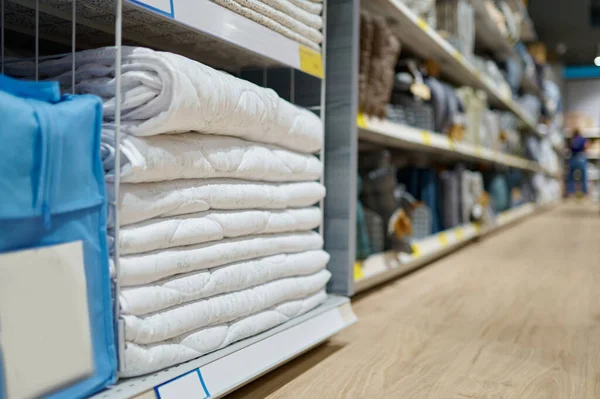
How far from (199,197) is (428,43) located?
2070 mm

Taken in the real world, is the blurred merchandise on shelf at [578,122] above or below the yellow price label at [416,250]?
above

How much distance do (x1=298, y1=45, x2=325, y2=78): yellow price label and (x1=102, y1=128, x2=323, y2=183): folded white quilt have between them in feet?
0.66

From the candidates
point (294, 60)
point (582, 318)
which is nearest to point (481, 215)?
point (582, 318)

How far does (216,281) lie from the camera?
1043 mm

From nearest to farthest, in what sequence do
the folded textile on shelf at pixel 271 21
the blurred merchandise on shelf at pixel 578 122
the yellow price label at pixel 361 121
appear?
the folded textile on shelf at pixel 271 21
the yellow price label at pixel 361 121
the blurred merchandise on shelf at pixel 578 122

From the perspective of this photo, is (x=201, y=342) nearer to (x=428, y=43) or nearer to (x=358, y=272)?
(x=358, y=272)

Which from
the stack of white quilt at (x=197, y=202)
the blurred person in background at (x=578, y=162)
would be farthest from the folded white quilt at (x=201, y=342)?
the blurred person in background at (x=578, y=162)

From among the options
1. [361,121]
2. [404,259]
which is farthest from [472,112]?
[361,121]

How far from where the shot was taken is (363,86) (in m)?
1.89

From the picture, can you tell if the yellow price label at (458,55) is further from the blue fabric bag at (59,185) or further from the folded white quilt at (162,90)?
the blue fabric bag at (59,185)

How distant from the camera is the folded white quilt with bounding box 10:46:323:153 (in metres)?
0.87

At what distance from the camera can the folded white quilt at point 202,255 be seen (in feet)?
2.85

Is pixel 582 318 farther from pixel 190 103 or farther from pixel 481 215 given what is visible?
pixel 481 215

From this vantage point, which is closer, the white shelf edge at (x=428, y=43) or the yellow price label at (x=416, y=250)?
the white shelf edge at (x=428, y=43)
